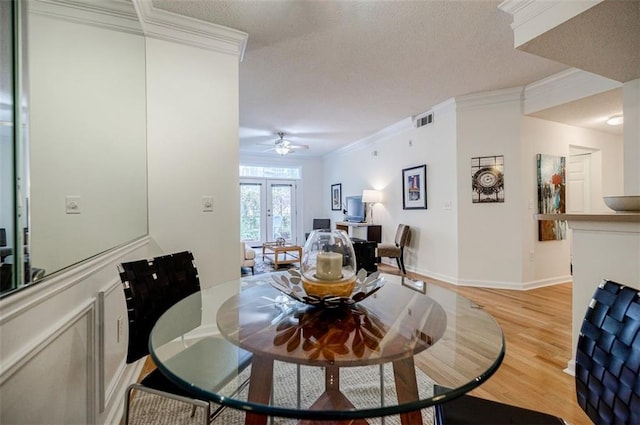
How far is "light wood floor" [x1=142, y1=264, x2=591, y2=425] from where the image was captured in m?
1.65

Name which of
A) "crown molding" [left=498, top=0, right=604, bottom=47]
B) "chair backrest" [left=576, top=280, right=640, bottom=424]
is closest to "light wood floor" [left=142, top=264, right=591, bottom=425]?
"chair backrest" [left=576, top=280, right=640, bottom=424]

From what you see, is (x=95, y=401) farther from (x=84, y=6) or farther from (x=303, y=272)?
(x=84, y=6)

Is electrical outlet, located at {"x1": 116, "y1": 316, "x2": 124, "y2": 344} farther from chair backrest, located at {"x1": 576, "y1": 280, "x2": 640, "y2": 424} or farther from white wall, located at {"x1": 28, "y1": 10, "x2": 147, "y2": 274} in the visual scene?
chair backrest, located at {"x1": 576, "y1": 280, "x2": 640, "y2": 424}

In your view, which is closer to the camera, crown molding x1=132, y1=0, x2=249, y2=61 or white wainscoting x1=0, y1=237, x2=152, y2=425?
white wainscoting x1=0, y1=237, x2=152, y2=425

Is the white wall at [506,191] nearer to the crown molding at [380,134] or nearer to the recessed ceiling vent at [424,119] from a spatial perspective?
the recessed ceiling vent at [424,119]

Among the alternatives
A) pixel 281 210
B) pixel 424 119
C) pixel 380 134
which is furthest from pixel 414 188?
pixel 281 210

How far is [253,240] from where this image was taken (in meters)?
7.75

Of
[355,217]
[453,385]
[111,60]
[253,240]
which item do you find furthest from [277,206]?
[453,385]

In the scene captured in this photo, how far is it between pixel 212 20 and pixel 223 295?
2.15 m

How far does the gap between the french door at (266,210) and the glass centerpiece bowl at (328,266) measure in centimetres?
665

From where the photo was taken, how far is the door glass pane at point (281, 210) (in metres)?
8.02

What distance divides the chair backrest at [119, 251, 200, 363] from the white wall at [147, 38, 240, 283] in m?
0.70

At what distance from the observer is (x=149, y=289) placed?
4.38 ft

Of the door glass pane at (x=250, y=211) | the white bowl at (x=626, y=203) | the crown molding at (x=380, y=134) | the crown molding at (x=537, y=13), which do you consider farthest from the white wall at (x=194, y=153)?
the door glass pane at (x=250, y=211)
